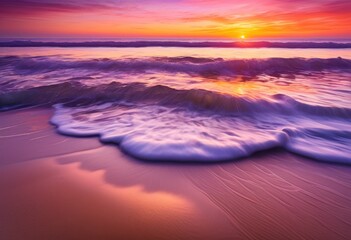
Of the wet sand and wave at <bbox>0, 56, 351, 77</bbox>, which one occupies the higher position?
wave at <bbox>0, 56, 351, 77</bbox>

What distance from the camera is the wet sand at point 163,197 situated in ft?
5.78

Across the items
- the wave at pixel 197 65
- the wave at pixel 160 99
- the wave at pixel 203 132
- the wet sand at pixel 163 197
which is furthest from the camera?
the wave at pixel 197 65

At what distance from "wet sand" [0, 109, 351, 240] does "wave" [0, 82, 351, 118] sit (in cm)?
206

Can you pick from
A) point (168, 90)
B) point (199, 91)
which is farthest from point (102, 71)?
point (199, 91)

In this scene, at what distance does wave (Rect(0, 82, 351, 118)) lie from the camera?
4.75m

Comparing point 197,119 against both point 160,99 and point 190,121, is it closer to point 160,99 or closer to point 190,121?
point 190,121

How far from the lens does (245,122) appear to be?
414 centimetres

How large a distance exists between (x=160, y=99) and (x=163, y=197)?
12.0ft

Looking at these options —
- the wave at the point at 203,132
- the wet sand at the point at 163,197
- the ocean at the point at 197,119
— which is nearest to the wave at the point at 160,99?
the ocean at the point at 197,119

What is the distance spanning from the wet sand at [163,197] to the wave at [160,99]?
2065 millimetres

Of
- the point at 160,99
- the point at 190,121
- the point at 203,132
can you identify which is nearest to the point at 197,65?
the point at 160,99

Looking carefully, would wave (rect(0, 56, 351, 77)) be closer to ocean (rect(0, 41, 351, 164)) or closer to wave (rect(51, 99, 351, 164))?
ocean (rect(0, 41, 351, 164))

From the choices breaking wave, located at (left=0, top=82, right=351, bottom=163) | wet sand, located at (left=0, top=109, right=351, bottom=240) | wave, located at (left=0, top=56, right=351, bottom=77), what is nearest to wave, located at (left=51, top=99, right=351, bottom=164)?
breaking wave, located at (left=0, top=82, right=351, bottom=163)

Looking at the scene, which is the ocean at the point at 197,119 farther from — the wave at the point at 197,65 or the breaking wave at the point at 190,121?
the wave at the point at 197,65
